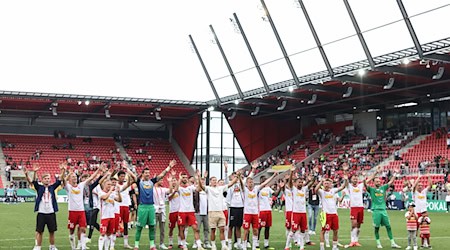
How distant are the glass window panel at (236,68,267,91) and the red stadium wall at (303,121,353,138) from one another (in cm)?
1286

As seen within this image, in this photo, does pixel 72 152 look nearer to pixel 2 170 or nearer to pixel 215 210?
pixel 2 170

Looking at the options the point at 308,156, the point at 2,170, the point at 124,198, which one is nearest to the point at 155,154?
the point at 2,170

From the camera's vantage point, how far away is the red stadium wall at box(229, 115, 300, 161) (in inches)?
2269

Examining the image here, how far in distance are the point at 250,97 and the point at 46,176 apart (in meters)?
33.5

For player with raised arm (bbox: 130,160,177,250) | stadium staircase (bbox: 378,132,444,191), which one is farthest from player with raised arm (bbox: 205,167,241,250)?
stadium staircase (bbox: 378,132,444,191)

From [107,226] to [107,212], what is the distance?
1.12 feet

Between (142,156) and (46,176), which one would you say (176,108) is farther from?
(46,176)

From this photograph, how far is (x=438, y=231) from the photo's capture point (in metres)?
23.3

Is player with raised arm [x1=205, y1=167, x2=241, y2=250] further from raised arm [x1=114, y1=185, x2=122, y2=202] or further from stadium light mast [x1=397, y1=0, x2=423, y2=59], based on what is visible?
stadium light mast [x1=397, y1=0, x2=423, y2=59]

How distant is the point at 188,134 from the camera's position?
59.6m

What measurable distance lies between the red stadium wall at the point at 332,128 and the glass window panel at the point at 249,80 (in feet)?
42.2

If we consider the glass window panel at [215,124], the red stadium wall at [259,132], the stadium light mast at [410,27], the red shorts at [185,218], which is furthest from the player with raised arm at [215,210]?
the red stadium wall at [259,132]

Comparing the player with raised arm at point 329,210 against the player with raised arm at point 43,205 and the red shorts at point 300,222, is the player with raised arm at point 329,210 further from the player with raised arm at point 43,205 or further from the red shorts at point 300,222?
the player with raised arm at point 43,205

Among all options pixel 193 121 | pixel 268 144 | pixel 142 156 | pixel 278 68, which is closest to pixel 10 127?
pixel 142 156
